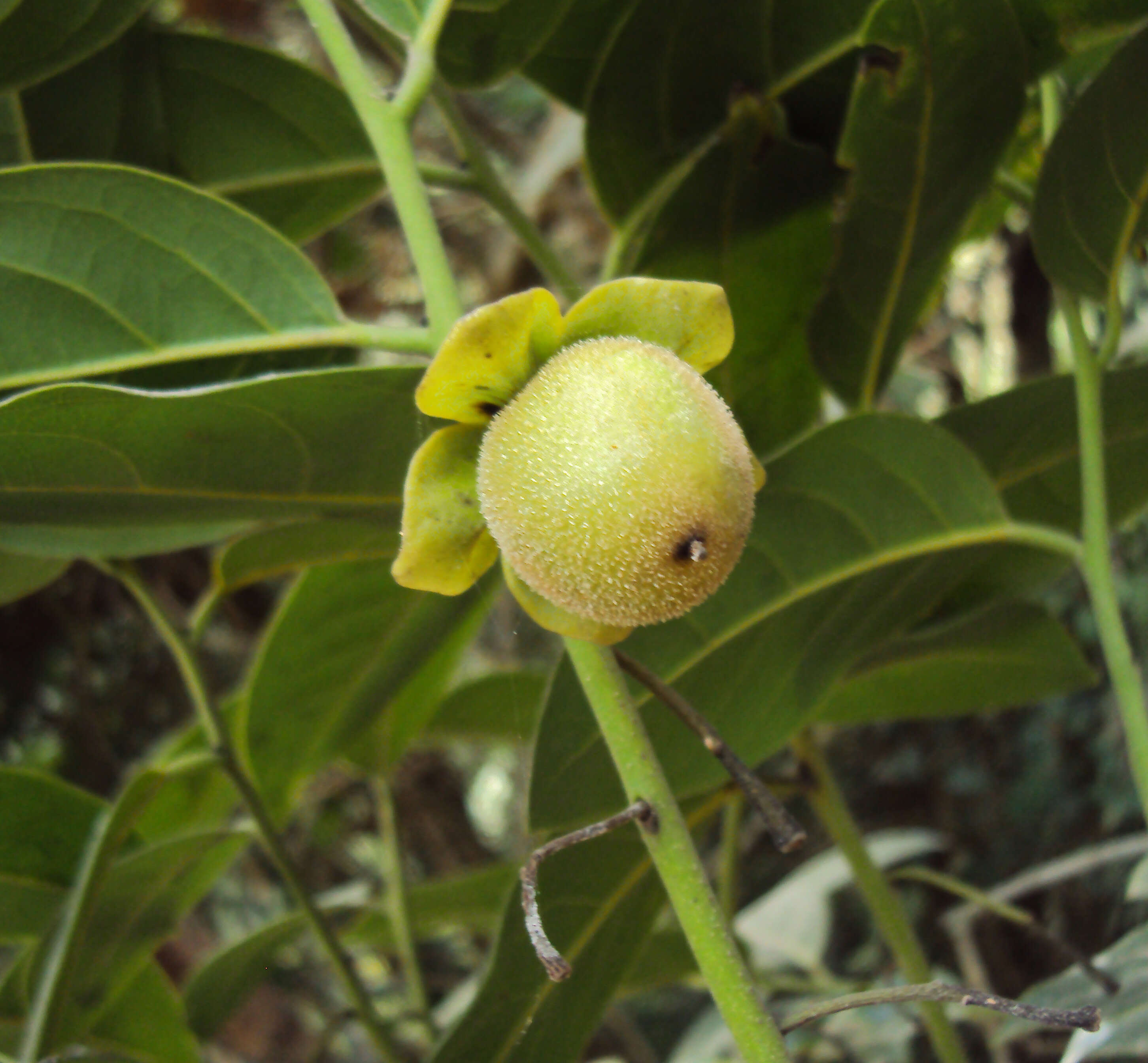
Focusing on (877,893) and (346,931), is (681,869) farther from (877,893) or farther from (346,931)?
(346,931)

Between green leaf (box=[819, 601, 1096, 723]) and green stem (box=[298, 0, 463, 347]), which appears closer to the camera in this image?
green stem (box=[298, 0, 463, 347])

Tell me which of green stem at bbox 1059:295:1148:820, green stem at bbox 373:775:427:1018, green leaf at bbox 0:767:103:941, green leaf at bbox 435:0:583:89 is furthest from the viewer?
green stem at bbox 373:775:427:1018

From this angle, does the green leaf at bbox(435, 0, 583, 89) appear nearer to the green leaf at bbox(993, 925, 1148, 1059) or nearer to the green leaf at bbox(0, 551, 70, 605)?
the green leaf at bbox(0, 551, 70, 605)

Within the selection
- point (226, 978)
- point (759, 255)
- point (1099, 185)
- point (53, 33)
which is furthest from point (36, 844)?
point (1099, 185)

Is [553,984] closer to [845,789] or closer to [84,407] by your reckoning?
[84,407]

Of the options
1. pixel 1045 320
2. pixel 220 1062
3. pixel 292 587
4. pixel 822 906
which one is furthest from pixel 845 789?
pixel 292 587

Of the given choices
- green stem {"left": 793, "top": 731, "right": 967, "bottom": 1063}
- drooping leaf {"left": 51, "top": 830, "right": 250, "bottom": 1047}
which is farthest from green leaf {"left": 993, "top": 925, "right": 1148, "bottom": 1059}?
drooping leaf {"left": 51, "top": 830, "right": 250, "bottom": 1047}
